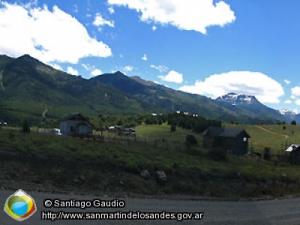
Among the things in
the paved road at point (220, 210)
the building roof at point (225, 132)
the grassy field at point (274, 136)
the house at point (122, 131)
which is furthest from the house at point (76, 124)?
the paved road at point (220, 210)

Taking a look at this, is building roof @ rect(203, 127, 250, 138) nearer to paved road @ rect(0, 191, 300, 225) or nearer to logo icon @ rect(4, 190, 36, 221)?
paved road @ rect(0, 191, 300, 225)

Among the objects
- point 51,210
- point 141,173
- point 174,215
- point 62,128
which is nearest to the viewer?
point 51,210

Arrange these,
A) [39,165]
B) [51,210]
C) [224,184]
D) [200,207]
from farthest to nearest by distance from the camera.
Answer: [224,184]
[39,165]
[200,207]
[51,210]

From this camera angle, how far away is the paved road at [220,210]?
2317cm

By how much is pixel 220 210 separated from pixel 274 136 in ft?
487

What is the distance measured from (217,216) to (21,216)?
12.1 meters

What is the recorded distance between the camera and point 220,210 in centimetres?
3052

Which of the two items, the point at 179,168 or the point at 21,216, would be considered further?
the point at 179,168

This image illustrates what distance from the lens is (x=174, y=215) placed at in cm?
2606

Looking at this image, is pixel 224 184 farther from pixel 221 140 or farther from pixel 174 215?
pixel 221 140

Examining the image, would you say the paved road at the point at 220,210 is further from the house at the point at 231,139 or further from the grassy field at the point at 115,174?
the house at the point at 231,139

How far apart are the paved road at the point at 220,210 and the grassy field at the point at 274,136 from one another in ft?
367

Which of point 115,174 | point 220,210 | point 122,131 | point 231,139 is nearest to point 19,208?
point 220,210

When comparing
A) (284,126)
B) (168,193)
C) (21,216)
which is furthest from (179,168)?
(284,126)
